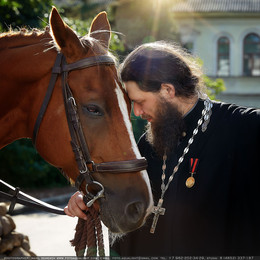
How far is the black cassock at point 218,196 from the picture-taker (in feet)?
8.63

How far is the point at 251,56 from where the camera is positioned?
1105 inches

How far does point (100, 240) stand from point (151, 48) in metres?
1.33

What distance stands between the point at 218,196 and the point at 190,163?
266 mm

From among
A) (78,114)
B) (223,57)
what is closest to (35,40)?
(78,114)

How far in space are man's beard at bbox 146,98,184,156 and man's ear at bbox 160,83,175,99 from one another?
0.13 ft

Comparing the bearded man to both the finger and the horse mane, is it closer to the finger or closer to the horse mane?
the finger

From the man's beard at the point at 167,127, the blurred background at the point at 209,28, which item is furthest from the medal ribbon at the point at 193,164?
the blurred background at the point at 209,28

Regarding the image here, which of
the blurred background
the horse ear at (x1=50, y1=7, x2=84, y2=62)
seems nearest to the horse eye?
the horse ear at (x1=50, y1=7, x2=84, y2=62)

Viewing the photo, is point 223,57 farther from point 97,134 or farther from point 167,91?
point 97,134

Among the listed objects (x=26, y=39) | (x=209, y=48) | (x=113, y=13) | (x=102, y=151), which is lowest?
(x=209, y=48)

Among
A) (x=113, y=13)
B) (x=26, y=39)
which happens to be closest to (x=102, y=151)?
(x=26, y=39)

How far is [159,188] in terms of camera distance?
9.50 feet

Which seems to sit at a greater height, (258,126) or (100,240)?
(258,126)

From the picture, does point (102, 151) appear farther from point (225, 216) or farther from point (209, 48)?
point (209, 48)
